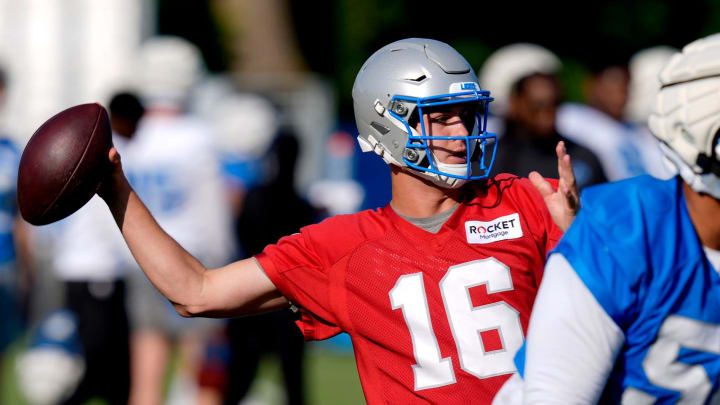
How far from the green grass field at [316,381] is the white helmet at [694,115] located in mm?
4687

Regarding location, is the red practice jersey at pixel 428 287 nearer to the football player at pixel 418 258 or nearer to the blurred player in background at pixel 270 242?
the football player at pixel 418 258

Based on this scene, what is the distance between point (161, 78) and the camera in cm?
645

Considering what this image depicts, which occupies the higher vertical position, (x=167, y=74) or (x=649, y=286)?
(x=649, y=286)

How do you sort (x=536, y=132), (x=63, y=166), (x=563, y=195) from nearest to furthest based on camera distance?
1. (x=563, y=195)
2. (x=63, y=166)
3. (x=536, y=132)

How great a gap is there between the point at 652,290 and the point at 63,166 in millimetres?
1610

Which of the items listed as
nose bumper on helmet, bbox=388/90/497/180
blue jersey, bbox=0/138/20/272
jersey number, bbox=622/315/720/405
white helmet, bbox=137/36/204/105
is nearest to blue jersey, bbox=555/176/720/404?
jersey number, bbox=622/315/720/405

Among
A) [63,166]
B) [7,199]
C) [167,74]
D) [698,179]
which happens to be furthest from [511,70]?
[698,179]

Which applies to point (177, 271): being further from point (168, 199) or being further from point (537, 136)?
point (168, 199)

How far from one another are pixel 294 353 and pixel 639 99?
329 cm

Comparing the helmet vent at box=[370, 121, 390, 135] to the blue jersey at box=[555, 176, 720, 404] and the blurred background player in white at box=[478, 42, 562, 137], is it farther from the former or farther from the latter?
the blurred background player in white at box=[478, 42, 562, 137]

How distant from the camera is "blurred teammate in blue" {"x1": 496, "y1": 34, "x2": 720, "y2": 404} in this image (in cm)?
208

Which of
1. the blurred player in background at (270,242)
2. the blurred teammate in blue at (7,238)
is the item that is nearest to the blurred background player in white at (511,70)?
the blurred player in background at (270,242)

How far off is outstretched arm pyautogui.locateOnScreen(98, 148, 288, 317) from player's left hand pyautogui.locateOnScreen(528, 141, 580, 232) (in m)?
0.80

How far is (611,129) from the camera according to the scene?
6.46 metres
